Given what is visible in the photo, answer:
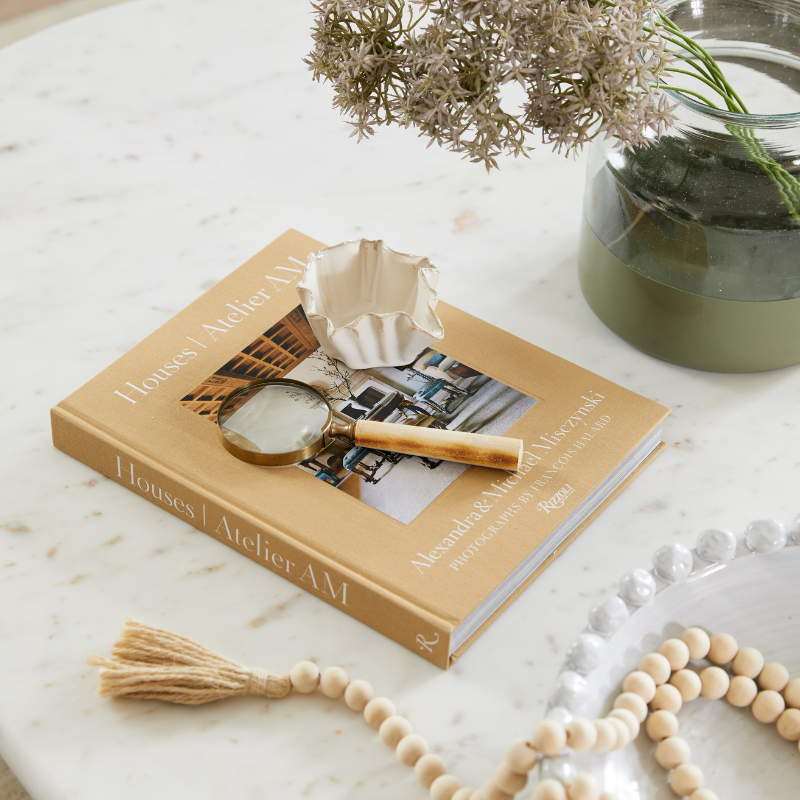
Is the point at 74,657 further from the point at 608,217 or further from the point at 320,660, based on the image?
the point at 608,217

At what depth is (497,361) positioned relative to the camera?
82 cm

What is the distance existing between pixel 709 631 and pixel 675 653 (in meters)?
Answer: 0.04

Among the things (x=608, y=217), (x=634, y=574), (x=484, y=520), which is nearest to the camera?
(x=634, y=574)

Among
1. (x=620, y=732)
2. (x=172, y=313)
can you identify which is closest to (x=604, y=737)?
(x=620, y=732)

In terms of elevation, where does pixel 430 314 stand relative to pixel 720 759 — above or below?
above

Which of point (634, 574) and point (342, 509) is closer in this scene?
point (634, 574)

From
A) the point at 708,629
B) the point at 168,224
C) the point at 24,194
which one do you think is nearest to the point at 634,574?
the point at 708,629

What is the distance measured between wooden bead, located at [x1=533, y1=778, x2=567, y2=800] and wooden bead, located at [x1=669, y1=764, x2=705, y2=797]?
125 millimetres

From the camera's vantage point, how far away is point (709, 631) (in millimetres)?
630

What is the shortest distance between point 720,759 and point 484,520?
23 cm

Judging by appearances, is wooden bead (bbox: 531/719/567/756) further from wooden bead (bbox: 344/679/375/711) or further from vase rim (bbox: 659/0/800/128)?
vase rim (bbox: 659/0/800/128)

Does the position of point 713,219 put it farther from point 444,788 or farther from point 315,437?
point 444,788

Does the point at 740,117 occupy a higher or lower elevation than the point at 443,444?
higher

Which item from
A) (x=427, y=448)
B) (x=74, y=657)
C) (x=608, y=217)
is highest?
(x=608, y=217)
